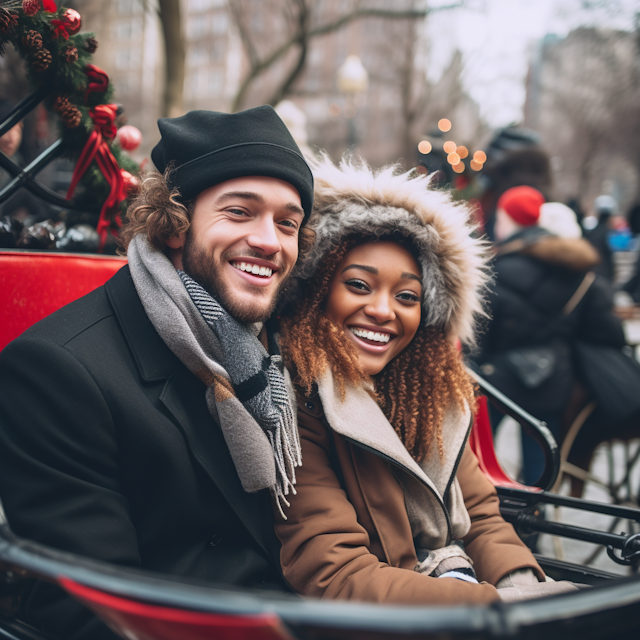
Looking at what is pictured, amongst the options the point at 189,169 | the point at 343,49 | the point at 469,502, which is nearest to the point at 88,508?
the point at 189,169

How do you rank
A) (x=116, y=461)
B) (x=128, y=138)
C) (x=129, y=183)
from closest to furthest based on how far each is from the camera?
(x=116, y=461), (x=129, y=183), (x=128, y=138)

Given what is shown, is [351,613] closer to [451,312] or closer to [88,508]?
[88,508]

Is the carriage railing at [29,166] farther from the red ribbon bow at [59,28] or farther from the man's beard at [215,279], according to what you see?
the man's beard at [215,279]

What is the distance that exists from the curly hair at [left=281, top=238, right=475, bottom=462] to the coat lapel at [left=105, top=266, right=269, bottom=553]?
0.36 metres

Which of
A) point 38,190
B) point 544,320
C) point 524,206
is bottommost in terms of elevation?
point 38,190

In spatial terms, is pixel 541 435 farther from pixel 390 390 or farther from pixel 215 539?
pixel 215 539

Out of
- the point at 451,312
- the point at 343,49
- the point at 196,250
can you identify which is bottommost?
the point at 196,250

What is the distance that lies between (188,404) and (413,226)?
0.97 m

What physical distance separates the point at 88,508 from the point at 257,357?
0.61m

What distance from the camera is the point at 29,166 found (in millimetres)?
2275

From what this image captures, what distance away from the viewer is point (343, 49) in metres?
41.5

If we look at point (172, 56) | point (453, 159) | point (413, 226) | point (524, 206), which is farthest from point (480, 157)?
point (413, 226)

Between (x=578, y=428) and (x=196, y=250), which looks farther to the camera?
(x=578, y=428)

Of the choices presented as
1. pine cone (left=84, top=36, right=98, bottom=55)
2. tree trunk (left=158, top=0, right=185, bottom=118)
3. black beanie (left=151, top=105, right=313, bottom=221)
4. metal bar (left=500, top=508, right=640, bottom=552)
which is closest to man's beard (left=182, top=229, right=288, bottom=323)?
black beanie (left=151, top=105, right=313, bottom=221)
